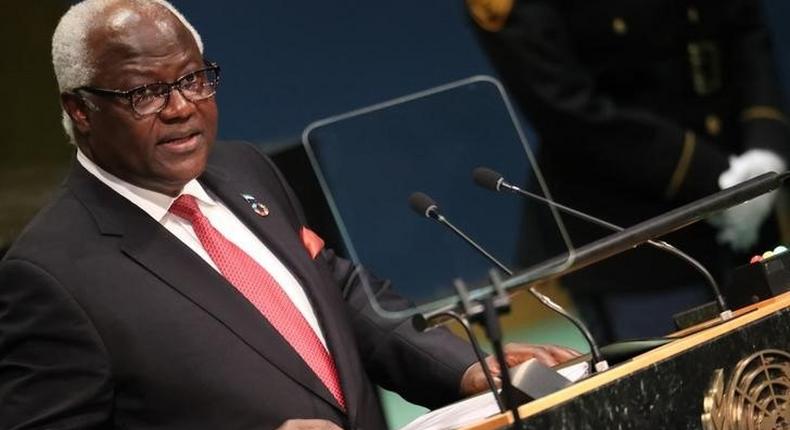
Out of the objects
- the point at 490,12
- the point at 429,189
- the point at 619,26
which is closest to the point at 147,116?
the point at 429,189

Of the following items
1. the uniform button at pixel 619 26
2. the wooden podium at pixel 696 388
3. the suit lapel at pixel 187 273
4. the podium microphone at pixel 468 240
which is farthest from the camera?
the uniform button at pixel 619 26

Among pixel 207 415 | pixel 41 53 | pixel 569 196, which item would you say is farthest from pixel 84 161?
pixel 569 196

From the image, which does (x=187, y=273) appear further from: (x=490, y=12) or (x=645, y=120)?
(x=645, y=120)

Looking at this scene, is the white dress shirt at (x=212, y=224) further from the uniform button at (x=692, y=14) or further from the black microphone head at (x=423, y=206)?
the uniform button at (x=692, y=14)

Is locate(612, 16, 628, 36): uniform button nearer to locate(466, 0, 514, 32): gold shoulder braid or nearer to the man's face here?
locate(466, 0, 514, 32): gold shoulder braid

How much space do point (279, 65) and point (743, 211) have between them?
1421mm

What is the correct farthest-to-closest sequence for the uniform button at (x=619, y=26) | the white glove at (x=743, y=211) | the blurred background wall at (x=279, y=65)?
1. the white glove at (x=743, y=211)
2. the uniform button at (x=619, y=26)
3. the blurred background wall at (x=279, y=65)

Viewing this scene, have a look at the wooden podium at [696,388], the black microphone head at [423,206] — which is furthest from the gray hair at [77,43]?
the wooden podium at [696,388]

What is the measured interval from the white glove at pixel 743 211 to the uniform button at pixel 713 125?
88 mm

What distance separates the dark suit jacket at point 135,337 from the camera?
212 centimetres

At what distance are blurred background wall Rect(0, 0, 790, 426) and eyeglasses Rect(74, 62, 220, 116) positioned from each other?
0.74 metres

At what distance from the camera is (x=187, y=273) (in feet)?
7.47

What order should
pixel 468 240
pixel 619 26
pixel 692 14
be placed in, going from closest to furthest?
pixel 468 240 < pixel 619 26 < pixel 692 14

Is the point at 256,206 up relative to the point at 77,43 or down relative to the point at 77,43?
down
